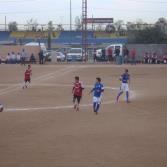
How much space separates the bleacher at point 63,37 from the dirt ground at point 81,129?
190 ft

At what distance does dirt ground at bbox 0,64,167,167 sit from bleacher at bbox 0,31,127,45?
5792 centimetres

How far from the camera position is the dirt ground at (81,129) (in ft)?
47.0

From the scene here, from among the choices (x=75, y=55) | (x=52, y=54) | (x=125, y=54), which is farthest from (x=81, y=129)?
(x=75, y=55)

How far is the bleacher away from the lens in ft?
308

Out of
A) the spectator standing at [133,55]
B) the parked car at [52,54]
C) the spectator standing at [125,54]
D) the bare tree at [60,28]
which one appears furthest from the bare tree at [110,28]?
the spectator standing at [133,55]

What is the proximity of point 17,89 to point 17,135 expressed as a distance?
18145mm

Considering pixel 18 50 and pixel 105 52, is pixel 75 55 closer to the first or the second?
pixel 105 52

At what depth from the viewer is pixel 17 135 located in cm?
1789

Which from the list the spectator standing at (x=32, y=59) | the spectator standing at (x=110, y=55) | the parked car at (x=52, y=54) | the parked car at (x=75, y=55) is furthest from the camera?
the parked car at (x=75, y=55)

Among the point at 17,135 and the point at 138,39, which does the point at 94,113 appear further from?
the point at 138,39

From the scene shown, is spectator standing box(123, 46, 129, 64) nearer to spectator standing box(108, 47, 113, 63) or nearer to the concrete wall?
spectator standing box(108, 47, 113, 63)

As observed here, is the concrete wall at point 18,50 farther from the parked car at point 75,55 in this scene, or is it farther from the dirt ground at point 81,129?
the dirt ground at point 81,129

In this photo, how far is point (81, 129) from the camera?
19.0 metres

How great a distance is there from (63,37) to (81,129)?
3202 inches
